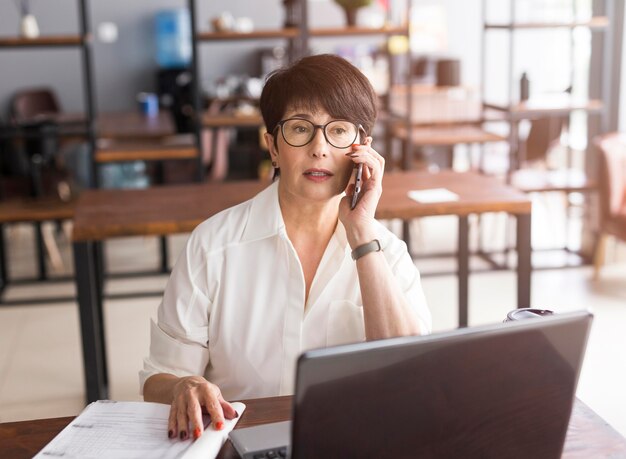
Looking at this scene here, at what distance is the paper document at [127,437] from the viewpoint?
1319mm

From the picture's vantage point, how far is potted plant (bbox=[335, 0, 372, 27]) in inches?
195

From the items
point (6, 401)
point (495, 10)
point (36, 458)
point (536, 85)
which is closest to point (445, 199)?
point (6, 401)

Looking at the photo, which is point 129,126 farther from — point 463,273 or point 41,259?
point 463,273

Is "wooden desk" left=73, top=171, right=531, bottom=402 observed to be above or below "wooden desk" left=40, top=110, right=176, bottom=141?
below

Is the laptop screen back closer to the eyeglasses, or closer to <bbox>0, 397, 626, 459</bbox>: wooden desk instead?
<bbox>0, 397, 626, 459</bbox>: wooden desk

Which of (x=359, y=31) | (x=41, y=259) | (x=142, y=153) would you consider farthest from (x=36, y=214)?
(x=359, y=31)

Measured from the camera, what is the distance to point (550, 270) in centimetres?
527

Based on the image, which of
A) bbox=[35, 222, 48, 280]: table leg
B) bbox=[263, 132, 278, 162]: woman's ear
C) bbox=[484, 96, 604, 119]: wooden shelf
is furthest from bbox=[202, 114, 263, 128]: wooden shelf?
bbox=[263, 132, 278, 162]: woman's ear

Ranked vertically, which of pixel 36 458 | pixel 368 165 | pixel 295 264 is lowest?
pixel 36 458

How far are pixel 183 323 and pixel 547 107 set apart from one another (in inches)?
151

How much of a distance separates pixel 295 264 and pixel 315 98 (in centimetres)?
36

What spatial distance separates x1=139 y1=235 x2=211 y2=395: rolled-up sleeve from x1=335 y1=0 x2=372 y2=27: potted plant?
11.3ft

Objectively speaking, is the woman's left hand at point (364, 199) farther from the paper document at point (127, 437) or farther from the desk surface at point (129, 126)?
the desk surface at point (129, 126)

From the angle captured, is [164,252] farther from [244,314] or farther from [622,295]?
[244,314]
